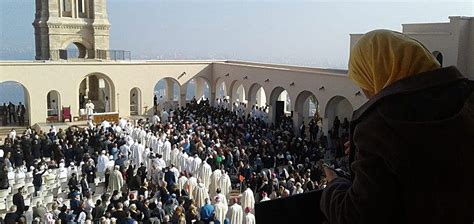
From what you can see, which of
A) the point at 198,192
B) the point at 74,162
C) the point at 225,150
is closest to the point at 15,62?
the point at 74,162

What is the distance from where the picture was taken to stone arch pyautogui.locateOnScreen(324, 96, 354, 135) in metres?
21.9

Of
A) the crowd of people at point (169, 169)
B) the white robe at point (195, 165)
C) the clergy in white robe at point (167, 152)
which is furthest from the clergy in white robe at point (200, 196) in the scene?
the clergy in white robe at point (167, 152)

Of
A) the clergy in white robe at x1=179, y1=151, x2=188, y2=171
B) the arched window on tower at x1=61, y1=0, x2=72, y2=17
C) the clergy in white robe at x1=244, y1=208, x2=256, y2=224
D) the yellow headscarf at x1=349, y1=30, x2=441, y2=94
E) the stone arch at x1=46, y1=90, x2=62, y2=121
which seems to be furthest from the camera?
the arched window on tower at x1=61, y1=0, x2=72, y2=17

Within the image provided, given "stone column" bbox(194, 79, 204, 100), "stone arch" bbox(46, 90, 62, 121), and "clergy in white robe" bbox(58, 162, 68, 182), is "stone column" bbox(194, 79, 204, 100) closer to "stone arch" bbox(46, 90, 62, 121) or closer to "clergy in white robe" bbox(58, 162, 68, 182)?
"stone arch" bbox(46, 90, 62, 121)

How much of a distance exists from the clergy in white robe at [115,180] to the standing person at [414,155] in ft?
45.3

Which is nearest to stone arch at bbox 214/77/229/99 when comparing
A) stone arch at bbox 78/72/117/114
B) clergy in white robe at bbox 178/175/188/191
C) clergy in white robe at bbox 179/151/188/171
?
stone arch at bbox 78/72/117/114

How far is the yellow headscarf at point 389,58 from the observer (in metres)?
1.58

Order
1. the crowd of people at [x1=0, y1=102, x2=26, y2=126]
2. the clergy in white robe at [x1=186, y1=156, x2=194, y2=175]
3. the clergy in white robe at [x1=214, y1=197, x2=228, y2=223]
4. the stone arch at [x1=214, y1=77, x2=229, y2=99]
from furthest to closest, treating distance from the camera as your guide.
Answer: the stone arch at [x1=214, y1=77, x2=229, y2=99]
the crowd of people at [x1=0, y1=102, x2=26, y2=126]
the clergy in white robe at [x1=186, y1=156, x2=194, y2=175]
the clergy in white robe at [x1=214, y1=197, x2=228, y2=223]

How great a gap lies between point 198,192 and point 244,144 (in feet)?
23.5

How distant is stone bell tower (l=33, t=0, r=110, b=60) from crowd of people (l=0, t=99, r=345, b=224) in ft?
35.7

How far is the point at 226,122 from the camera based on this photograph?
24531mm

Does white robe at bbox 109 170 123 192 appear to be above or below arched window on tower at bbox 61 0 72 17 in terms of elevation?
below

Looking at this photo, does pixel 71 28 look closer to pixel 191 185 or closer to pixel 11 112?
pixel 11 112

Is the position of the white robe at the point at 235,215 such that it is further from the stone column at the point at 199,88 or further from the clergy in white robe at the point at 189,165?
the stone column at the point at 199,88
